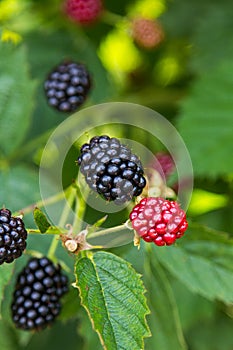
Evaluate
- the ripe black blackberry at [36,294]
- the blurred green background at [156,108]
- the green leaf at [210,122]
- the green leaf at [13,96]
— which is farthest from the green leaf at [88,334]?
the green leaf at [210,122]

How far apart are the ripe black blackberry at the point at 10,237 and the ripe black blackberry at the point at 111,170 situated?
18 centimetres

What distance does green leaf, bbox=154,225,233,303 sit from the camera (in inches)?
70.6

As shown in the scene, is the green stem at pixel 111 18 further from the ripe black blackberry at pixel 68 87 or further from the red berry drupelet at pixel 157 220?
the red berry drupelet at pixel 157 220

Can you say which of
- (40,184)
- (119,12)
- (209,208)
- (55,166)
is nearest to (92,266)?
(40,184)

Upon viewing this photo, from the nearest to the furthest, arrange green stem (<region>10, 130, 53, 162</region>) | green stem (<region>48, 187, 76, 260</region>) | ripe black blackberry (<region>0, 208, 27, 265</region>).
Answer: ripe black blackberry (<region>0, 208, 27, 265</region>) < green stem (<region>48, 187, 76, 260</region>) < green stem (<region>10, 130, 53, 162</region>)

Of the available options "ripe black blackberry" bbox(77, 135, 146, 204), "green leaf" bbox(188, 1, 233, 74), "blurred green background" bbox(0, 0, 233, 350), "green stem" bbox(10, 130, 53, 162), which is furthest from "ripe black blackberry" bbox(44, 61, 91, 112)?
"green leaf" bbox(188, 1, 233, 74)

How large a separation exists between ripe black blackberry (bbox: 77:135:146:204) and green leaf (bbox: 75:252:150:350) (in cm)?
16

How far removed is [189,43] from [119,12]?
35 cm

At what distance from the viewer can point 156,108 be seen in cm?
276

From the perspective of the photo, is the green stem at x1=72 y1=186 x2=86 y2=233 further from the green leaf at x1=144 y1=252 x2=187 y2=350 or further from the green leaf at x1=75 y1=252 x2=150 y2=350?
the green leaf at x1=144 y1=252 x2=187 y2=350

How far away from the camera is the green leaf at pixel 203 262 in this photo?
179 centimetres

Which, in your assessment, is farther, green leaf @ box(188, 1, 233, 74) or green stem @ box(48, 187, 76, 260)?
green leaf @ box(188, 1, 233, 74)

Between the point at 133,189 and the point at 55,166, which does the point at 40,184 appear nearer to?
the point at 55,166

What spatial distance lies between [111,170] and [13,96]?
70 cm
